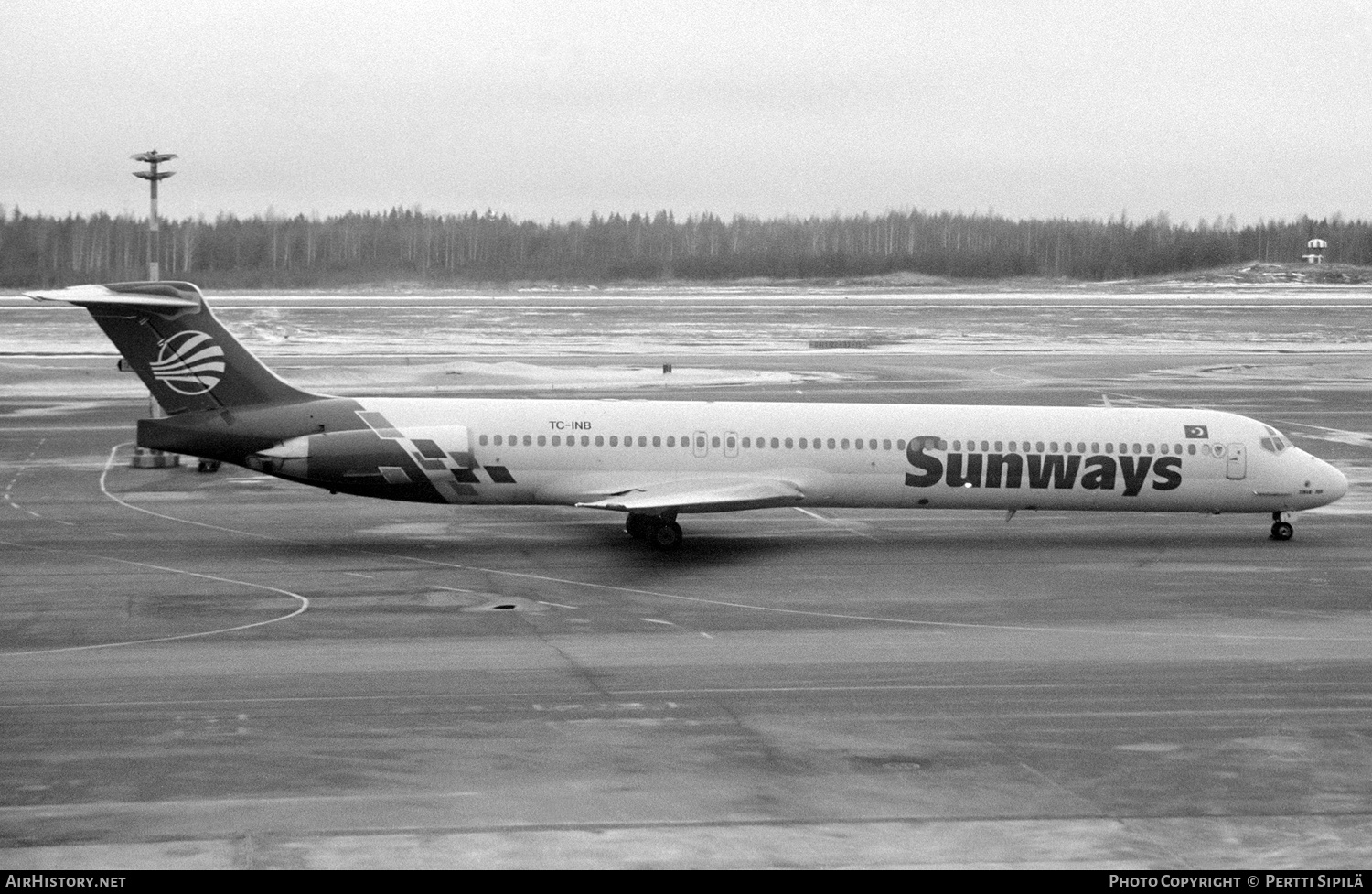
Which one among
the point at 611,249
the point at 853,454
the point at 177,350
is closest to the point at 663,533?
the point at 853,454

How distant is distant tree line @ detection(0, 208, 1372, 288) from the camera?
12450 cm

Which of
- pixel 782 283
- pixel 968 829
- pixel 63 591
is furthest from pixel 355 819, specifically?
pixel 782 283

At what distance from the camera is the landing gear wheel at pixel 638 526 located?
31.1 m

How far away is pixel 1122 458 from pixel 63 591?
827 inches

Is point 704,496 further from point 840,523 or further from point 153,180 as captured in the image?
point 153,180

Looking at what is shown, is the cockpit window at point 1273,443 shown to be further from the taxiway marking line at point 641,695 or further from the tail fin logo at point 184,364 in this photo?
the tail fin logo at point 184,364

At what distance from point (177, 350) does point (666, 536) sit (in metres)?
10.5

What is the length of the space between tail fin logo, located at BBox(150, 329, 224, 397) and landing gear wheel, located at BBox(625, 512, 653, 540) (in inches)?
355

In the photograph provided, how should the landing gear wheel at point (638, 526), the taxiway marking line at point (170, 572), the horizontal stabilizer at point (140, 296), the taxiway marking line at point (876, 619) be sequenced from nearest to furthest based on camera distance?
1. the taxiway marking line at point (170, 572)
2. the taxiway marking line at point (876, 619)
3. the horizontal stabilizer at point (140, 296)
4. the landing gear wheel at point (638, 526)

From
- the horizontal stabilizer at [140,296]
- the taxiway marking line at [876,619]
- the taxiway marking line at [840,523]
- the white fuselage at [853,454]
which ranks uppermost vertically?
the horizontal stabilizer at [140,296]

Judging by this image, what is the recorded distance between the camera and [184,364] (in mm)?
30156

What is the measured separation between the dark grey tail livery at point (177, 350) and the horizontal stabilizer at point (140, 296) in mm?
18

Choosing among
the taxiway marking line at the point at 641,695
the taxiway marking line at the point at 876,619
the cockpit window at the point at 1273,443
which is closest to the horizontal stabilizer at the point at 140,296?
the taxiway marking line at the point at 876,619

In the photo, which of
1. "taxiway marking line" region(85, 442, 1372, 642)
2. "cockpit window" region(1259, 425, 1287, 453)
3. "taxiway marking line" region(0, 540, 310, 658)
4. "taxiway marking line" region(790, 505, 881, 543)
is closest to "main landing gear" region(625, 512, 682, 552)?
"taxiway marking line" region(85, 442, 1372, 642)
